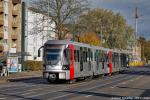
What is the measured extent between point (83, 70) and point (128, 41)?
9326 centimetres

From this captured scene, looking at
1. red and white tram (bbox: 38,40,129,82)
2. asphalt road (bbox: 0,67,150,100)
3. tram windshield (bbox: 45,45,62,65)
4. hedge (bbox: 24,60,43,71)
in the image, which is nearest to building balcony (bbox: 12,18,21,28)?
hedge (bbox: 24,60,43,71)

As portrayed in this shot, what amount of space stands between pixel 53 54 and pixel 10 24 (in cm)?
5941

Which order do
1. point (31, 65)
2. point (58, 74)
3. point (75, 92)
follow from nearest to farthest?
point (75, 92), point (58, 74), point (31, 65)

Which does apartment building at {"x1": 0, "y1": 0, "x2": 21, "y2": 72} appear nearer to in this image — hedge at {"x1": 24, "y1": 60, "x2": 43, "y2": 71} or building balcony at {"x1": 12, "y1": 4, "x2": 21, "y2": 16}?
building balcony at {"x1": 12, "y1": 4, "x2": 21, "y2": 16}

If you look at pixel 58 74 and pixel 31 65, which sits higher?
pixel 31 65

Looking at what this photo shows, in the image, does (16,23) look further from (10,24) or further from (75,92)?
(75,92)

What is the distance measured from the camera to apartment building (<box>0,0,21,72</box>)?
90.8 m

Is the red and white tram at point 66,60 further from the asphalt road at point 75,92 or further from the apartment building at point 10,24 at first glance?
the apartment building at point 10,24

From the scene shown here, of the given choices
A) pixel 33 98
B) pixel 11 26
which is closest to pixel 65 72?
pixel 33 98

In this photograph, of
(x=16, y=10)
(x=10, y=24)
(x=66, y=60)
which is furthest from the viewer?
(x=16, y=10)

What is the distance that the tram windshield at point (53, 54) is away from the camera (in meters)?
37.2

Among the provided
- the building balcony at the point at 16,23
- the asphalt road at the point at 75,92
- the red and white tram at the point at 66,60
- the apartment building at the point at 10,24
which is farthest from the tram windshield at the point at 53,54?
the building balcony at the point at 16,23

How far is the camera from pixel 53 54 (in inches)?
1469

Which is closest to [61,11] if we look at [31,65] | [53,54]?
[31,65]
